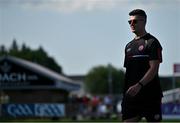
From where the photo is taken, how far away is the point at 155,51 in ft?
25.5

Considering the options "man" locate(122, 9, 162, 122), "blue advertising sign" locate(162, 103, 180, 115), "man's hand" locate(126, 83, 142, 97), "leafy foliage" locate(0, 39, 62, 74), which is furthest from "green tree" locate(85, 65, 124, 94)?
"man's hand" locate(126, 83, 142, 97)

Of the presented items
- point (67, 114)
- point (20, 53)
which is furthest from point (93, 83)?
point (67, 114)

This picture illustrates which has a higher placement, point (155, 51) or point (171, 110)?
point (155, 51)

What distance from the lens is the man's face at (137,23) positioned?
778 centimetres

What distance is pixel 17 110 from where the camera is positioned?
125 feet

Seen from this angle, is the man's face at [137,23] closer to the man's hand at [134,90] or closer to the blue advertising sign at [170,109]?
the man's hand at [134,90]

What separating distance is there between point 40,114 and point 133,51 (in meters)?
30.2

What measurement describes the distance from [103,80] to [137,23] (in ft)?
495

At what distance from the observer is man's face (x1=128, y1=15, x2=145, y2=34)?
25.5 feet

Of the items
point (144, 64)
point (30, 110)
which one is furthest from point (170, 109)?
point (144, 64)

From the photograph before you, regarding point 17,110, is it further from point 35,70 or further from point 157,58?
point 157,58

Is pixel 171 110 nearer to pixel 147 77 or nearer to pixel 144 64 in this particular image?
pixel 144 64

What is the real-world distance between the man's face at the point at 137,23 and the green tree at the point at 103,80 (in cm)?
13360

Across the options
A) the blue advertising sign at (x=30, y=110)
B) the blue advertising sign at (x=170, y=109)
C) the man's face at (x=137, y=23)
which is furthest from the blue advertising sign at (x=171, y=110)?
the man's face at (x=137, y=23)
